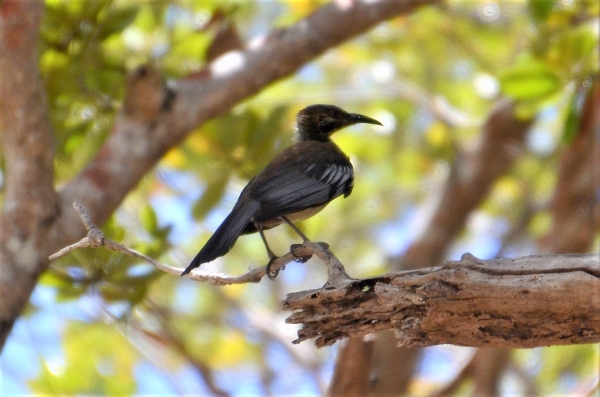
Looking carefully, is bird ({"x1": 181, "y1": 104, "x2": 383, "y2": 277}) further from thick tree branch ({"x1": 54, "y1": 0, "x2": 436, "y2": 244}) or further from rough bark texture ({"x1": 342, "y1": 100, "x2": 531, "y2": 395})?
rough bark texture ({"x1": 342, "y1": 100, "x2": 531, "y2": 395})

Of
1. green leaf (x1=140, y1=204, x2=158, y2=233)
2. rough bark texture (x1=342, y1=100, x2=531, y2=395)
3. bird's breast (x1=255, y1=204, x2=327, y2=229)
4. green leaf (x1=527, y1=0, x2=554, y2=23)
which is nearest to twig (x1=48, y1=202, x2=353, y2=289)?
bird's breast (x1=255, y1=204, x2=327, y2=229)

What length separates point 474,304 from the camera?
3.37 metres

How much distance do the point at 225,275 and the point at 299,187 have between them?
4.23 feet

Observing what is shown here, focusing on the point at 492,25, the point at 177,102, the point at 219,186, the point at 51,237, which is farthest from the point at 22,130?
the point at 492,25

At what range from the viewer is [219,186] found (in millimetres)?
6164

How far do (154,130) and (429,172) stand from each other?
581 centimetres

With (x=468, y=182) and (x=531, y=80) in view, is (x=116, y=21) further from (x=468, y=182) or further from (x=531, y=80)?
(x=468, y=182)

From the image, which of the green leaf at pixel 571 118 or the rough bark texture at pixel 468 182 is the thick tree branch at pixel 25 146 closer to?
the green leaf at pixel 571 118

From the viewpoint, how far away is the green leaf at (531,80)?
6039 millimetres

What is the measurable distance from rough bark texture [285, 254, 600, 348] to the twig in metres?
0.14

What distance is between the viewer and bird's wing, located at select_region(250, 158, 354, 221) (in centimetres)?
473

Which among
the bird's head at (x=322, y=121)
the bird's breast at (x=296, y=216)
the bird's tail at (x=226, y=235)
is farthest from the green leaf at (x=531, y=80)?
the bird's tail at (x=226, y=235)

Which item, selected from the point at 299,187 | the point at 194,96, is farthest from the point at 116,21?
the point at 299,187

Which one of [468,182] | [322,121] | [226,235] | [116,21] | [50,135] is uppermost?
[468,182]
